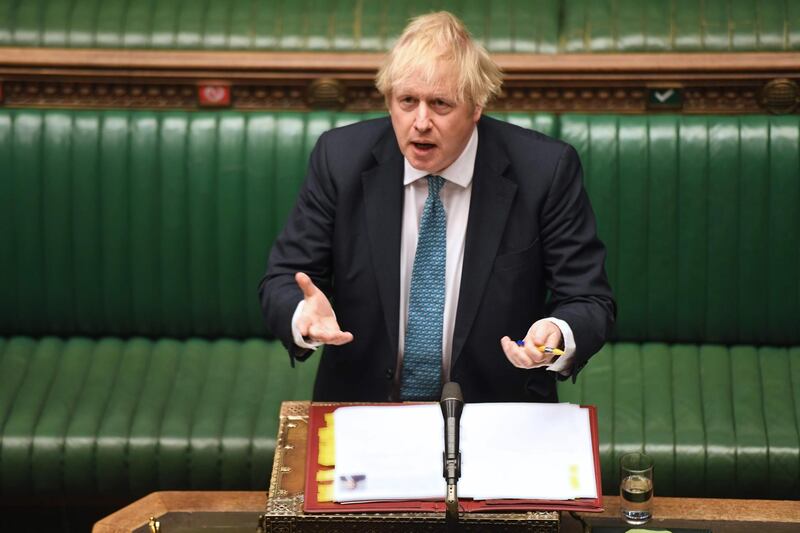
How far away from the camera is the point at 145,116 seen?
156 inches

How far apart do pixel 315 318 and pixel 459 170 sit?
1.89 ft

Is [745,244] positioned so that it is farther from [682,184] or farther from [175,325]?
[175,325]

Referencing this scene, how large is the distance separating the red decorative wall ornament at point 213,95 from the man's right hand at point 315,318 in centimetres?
183

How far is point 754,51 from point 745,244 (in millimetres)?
656

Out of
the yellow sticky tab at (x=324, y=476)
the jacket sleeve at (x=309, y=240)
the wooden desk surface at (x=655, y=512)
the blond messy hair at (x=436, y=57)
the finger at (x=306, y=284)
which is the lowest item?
the wooden desk surface at (x=655, y=512)

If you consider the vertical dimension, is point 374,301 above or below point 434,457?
above

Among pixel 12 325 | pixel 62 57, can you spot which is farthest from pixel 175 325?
pixel 62 57

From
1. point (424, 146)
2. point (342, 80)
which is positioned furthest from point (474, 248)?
point (342, 80)

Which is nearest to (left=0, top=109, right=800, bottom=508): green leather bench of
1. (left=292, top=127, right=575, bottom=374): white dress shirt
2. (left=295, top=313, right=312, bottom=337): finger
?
(left=292, top=127, right=575, bottom=374): white dress shirt

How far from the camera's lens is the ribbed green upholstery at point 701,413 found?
3.50 metres

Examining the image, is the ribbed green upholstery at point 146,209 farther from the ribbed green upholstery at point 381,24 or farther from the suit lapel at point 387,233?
the suit lapel at point 387,233

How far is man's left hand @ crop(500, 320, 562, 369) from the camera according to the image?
218cm

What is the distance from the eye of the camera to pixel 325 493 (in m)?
2.14

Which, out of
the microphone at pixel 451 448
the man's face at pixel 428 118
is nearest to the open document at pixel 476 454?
the microphone at pixel 451 448
